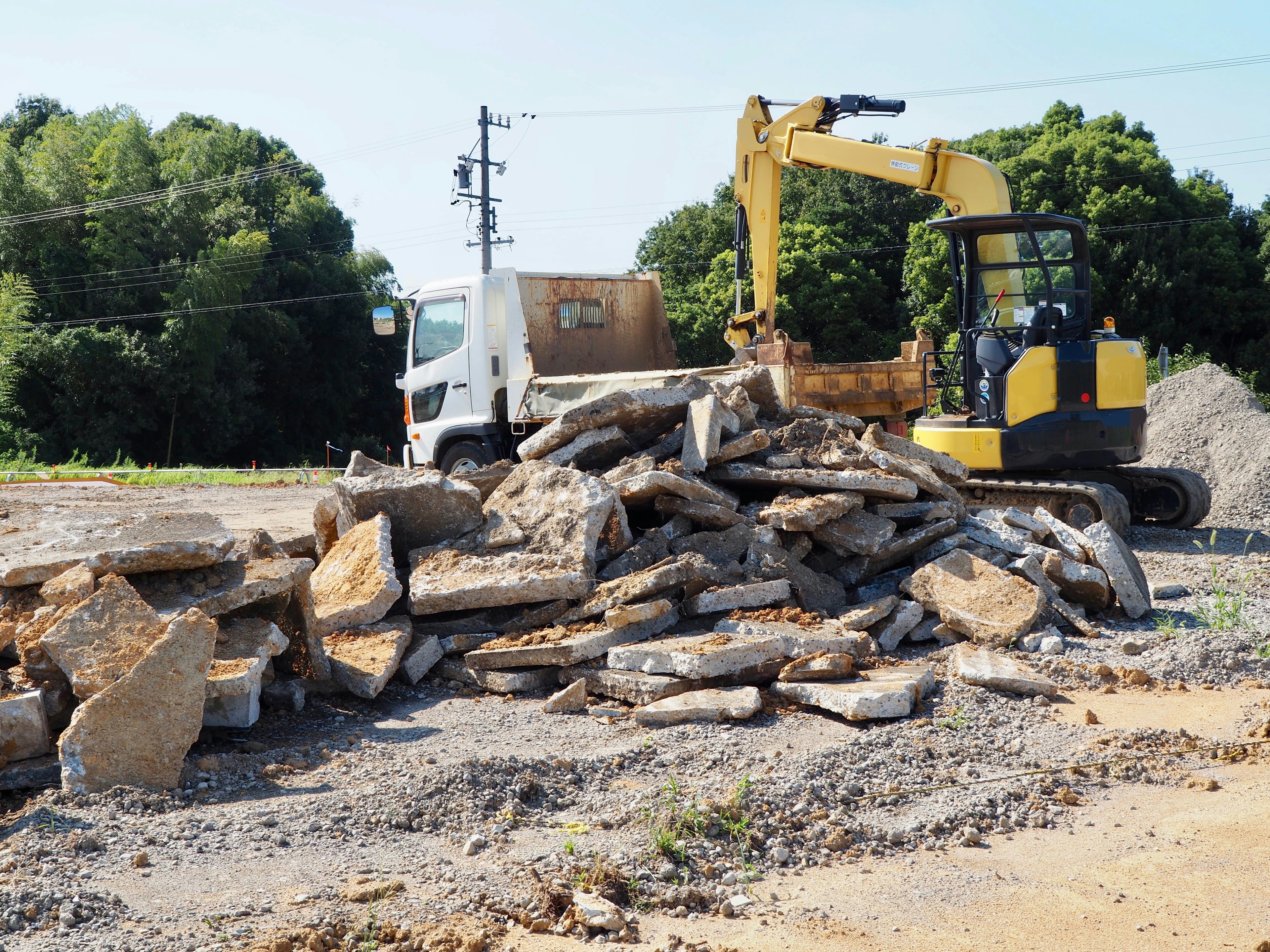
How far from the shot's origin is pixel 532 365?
10.4 metres

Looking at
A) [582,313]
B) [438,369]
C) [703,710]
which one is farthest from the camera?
[582,313]

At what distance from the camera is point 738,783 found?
4086 mm

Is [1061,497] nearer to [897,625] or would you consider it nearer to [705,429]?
[897,625]

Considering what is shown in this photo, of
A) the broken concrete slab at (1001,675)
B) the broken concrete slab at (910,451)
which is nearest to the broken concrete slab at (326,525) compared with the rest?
the broken concrete slab at (910,451)

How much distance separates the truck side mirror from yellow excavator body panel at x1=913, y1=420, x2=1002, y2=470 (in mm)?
5441

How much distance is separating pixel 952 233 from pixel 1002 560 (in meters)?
4.10

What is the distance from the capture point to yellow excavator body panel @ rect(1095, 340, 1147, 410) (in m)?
9.07

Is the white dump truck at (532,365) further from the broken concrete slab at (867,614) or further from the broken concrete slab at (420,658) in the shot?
the broken concrete slab at (420,658)

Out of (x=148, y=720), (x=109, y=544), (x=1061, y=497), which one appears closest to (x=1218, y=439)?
(x=1061, y=497)

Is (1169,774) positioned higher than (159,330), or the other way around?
(159,330)

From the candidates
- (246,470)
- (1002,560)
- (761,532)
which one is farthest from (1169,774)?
(246,470)

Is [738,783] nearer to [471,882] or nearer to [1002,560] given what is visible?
[471,882]

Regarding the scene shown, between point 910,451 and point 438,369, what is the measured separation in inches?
216

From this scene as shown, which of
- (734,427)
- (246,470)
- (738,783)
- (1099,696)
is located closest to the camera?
(738,783)
